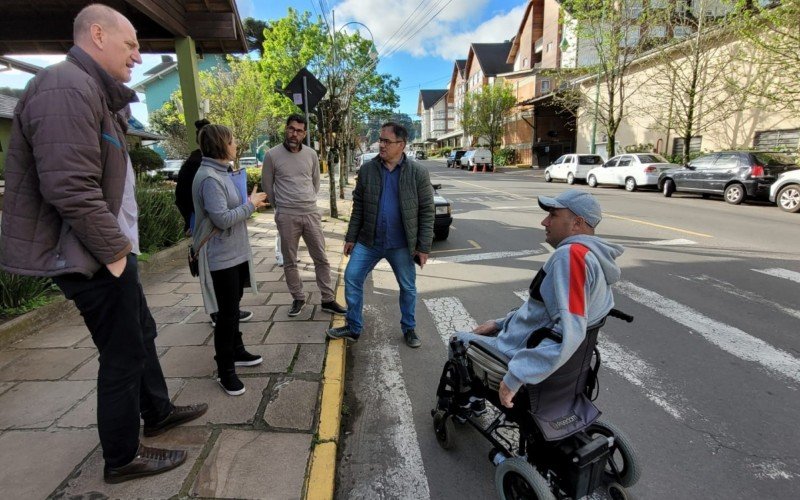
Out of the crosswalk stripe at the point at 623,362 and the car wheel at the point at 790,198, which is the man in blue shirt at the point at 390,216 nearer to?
the crosswalk stripe at the point at 623,362

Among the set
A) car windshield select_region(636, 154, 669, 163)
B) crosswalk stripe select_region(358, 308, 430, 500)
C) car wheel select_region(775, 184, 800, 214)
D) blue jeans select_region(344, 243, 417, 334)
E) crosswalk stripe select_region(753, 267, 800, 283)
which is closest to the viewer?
crosswalk stripe select_region(358, 308, 430, 500)

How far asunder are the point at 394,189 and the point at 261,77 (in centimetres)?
2592

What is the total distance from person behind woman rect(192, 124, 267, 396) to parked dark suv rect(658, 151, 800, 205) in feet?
48.7

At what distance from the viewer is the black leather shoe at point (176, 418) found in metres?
2.62

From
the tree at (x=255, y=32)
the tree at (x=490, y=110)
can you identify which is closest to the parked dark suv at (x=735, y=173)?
the tree at (x=490, y=110)

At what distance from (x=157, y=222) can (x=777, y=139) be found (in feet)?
71.0

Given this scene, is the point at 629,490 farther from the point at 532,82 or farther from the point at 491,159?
the point at 532,82

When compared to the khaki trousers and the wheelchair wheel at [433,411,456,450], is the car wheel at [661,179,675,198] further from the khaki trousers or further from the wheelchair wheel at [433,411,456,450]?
the wheelchair wheel at [433,411,456,450]

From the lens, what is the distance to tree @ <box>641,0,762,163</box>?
18.0 metres

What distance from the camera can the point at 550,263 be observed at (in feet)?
6.59

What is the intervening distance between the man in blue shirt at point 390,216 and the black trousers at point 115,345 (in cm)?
197

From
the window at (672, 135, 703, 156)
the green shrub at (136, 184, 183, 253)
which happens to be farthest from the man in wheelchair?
the window at (672, 135, 703, 156)

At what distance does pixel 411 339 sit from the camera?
418 cm

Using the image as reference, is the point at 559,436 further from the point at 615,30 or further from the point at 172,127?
the point at 172,127
